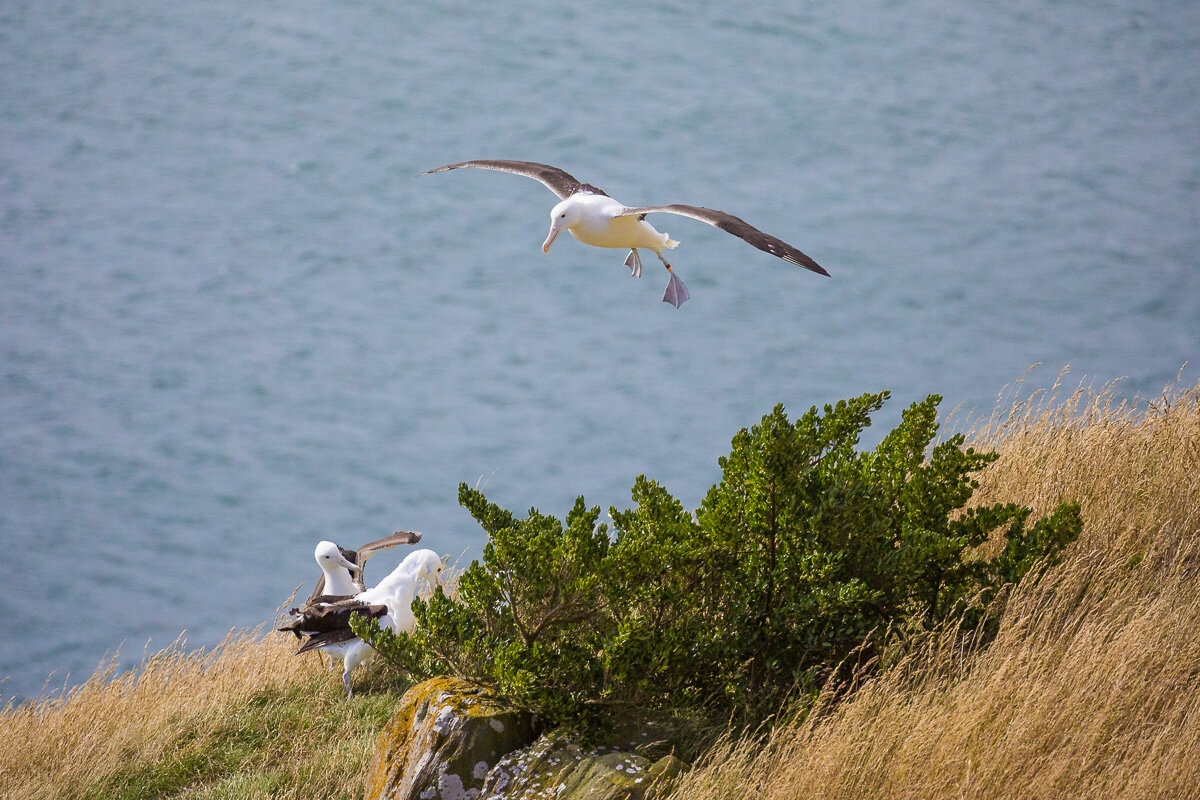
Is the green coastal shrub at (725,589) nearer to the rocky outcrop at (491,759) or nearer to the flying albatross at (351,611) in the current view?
the rocky outcrop at (491,759)

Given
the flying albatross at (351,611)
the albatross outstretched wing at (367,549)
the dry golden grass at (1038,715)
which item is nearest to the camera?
the dry golden grass at (1038,715)

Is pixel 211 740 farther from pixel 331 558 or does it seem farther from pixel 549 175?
pixel 549 175

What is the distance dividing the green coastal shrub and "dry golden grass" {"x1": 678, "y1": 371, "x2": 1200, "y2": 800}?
261 mm

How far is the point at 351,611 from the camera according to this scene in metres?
5.79

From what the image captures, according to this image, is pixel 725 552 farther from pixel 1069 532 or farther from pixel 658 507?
pixel 1069 532

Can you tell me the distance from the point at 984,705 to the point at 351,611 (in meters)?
3.45

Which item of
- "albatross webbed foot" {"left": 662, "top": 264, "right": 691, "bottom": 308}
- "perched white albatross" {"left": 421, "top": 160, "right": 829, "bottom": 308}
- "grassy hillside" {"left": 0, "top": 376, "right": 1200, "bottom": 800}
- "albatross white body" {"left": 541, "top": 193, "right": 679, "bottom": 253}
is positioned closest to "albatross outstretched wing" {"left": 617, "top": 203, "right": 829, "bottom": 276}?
"perched white albatross" {"left": 421, "top": 160, "right": 829, "bottom": 308}

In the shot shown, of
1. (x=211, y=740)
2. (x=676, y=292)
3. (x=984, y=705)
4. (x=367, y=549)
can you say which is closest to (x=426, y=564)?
(x=367, y=549)

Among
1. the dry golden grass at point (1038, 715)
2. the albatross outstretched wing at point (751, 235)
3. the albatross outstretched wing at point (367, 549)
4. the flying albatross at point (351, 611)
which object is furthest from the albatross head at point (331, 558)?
the dry golden grass at point (1038, 715)

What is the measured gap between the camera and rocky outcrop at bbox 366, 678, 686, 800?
367 cm

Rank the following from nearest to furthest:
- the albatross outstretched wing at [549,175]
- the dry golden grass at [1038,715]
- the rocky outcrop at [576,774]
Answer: the dry golden grass at [1038,715]
the rocky outcrop at [576,774]
the albatross outstretched wing at [549,175]

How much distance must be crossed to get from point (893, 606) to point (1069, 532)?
80 cm

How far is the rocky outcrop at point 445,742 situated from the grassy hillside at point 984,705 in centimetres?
76

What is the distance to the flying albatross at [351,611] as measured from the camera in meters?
5.75
